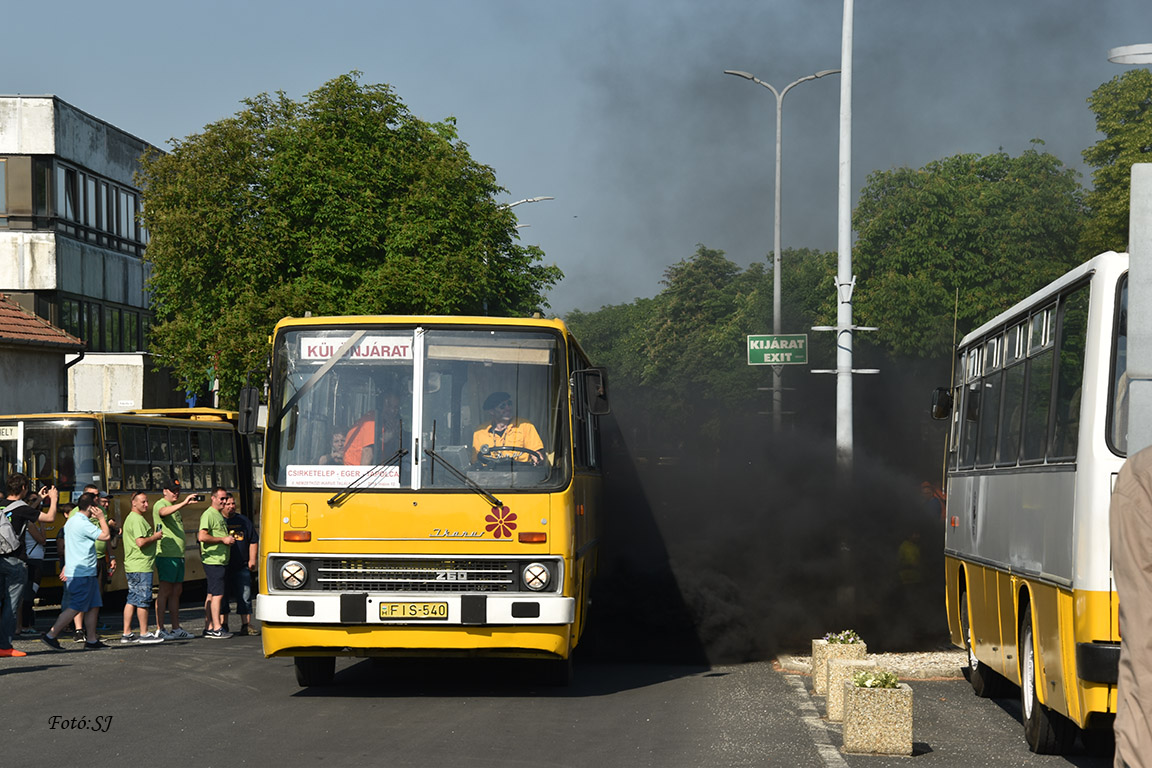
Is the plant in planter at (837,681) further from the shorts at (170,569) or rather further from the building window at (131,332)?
the building window at (131,332)

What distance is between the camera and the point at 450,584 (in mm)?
12180

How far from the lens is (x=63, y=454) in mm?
23062

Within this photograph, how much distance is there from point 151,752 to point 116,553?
46.6 ft

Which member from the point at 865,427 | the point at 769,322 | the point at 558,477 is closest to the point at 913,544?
the point at 558,477

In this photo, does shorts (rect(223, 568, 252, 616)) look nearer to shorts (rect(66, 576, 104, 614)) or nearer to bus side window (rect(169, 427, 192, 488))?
shorts (rect(66, 576, 104, 614))

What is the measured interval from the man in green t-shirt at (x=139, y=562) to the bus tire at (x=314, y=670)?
4.83 metres

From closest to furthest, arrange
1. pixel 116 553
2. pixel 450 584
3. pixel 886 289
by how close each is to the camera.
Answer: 1. pixel 450 584
2. pixel 116 553
3. pixel 886 289

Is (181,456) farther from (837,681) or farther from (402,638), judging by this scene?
(837,681)

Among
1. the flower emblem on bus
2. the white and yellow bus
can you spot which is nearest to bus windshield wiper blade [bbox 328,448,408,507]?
the flower emblem on bus

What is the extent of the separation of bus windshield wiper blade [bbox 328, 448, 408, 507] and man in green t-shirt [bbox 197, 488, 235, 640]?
6303 millimetres

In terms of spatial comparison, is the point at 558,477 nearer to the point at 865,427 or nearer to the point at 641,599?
the point at 641,599

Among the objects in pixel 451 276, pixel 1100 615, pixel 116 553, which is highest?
pixel 451 276

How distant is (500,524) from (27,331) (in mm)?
28487

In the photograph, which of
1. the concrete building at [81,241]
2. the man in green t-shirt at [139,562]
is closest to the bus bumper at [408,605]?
the man in green t-shirt at [139,562]
